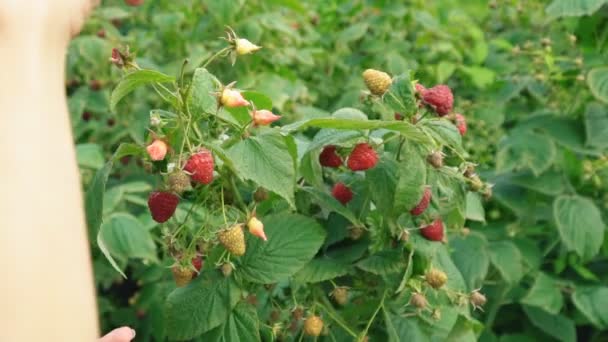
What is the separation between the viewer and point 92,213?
3.49 feet

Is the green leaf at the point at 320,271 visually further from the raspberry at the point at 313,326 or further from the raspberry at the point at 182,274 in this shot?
the raspberry at the point at 182,274

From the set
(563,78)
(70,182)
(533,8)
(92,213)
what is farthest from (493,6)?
(70,182)

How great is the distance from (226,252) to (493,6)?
6.00ft

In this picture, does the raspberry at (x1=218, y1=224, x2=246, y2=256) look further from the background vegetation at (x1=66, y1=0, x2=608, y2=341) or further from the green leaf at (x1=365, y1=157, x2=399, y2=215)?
the background vegetation at (x1=66, y1=0, x2=608, y2=341)

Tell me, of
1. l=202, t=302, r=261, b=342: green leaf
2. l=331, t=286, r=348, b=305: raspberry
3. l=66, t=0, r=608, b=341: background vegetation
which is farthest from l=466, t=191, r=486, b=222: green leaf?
l=202, t=302, r=261, b=342: green leaf

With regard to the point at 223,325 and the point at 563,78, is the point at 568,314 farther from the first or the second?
the point at 223,325

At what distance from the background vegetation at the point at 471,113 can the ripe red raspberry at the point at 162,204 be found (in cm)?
39

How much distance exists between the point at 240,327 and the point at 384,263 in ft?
0.67

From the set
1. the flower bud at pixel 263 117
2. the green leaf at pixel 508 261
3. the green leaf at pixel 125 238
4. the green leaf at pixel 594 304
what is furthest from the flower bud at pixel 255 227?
the green leaf at pixel 594 304

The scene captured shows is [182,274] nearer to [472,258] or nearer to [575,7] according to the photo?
[472,258]

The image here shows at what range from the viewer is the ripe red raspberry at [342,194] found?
123cm

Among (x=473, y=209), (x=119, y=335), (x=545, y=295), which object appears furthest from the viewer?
(x=545, y=295)

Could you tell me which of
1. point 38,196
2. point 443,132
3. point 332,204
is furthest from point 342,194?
point 38,196

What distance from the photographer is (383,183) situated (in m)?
1.17
